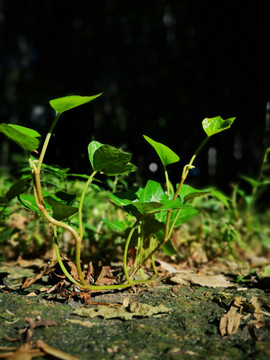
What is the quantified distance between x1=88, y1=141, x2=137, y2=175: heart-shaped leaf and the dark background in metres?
0.69

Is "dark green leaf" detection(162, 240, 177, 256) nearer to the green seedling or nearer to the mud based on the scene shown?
the green seedling

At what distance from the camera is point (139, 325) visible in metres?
0.94

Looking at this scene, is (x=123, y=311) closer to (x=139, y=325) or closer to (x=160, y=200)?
(x=139, y=325)

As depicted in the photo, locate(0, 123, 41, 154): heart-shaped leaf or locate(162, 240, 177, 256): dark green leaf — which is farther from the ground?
locate(0, 123, 41, 154): heart-shaped leaf

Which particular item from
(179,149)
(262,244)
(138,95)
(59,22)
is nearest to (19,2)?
(59,22)

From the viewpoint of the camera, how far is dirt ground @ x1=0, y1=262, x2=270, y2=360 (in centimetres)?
80

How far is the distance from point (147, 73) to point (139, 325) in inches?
271

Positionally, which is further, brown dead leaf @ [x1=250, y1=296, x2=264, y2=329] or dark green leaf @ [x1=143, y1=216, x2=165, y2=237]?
dark green leaf @ [x1=143, y1=216, x2=165, y2=237]

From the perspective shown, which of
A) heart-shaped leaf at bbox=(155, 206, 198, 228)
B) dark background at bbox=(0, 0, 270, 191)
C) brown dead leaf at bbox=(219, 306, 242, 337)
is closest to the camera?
brown dead leaf at bbox=(219, 306, 242, 337)

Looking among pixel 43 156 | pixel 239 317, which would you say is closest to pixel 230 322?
pixel 239 317

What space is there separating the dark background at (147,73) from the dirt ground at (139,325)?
80 cm

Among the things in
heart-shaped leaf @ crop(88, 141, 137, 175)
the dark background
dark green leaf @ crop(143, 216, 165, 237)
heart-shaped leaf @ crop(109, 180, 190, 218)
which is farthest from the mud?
the dark background

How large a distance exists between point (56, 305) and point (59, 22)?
9.94 meters

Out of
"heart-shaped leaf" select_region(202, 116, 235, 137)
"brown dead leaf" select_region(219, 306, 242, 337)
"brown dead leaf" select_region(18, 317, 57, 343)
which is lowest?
"brown dead leaf" select_region(219, 306, 242, 337)
